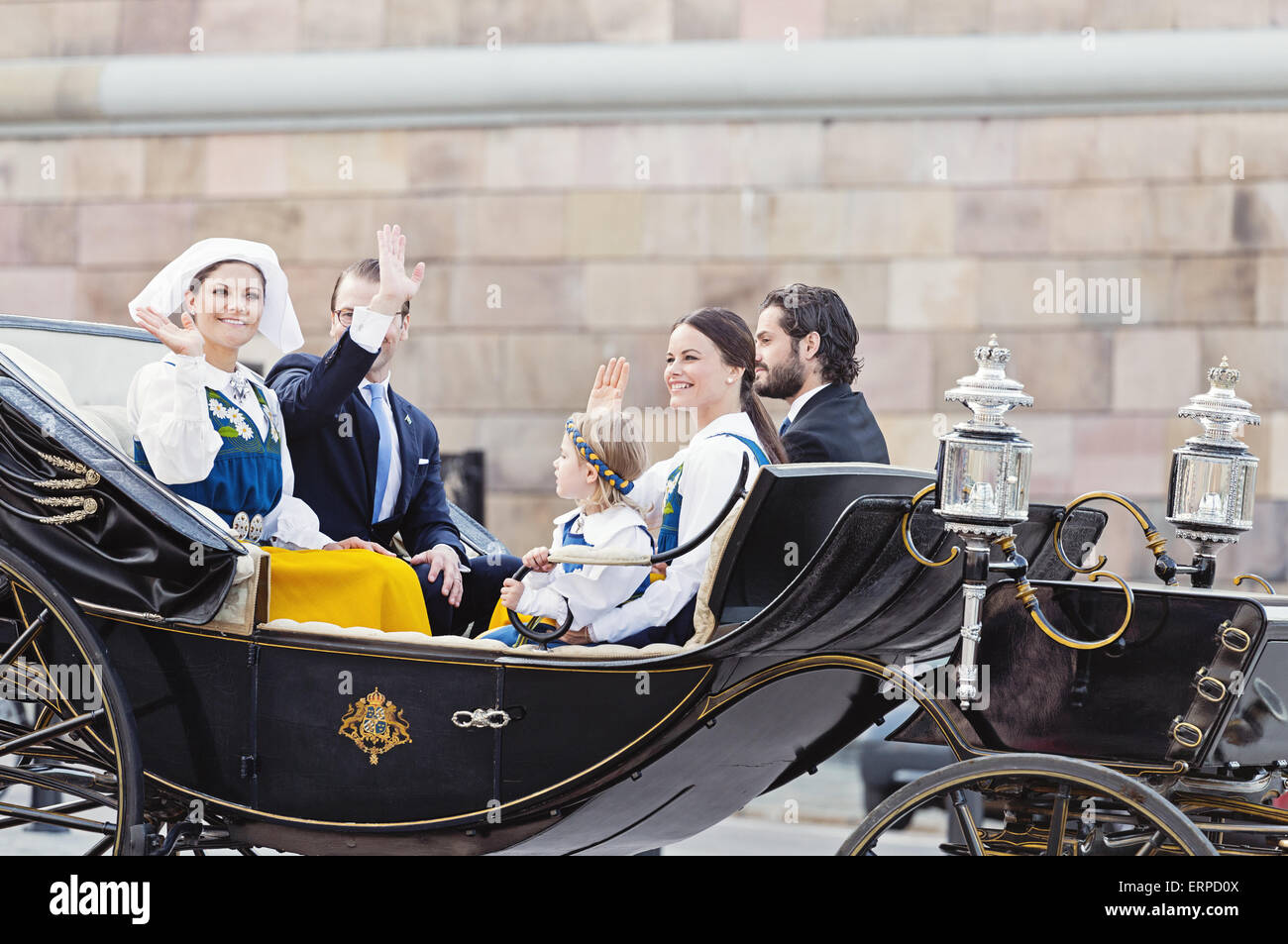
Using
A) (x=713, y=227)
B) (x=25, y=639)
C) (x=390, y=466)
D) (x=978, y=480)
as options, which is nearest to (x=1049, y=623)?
(x=978, y=480)

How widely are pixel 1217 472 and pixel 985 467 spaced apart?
87cm

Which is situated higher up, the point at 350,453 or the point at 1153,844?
the point at 350,453

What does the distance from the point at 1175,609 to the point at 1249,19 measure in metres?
5.24

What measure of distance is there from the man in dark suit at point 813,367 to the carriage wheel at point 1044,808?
2.98ft

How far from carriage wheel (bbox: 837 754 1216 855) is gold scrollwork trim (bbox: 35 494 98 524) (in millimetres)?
1737

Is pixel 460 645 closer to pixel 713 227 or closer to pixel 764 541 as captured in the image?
pixel 764 541

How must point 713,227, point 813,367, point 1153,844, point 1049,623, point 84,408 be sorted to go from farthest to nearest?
point 713,227
point 84,408
point 813,367
point 1049,623
point 1153,844

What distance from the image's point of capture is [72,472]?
9.56ft

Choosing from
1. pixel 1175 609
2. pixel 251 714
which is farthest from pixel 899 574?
pixel 251 714

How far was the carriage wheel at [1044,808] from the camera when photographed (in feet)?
7.32

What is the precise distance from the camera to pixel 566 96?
6961 millimetres

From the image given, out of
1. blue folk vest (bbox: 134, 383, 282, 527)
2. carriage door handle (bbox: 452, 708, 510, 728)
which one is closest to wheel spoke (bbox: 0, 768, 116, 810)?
blue folk vest (bbox: 134, 383, 282, 527)

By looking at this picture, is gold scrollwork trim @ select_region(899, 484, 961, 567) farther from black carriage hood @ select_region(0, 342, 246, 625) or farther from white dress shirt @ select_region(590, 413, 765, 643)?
black carriage hood @ select_region(0, 342, 246, 625)

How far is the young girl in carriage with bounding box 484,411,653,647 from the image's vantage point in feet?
9.38
